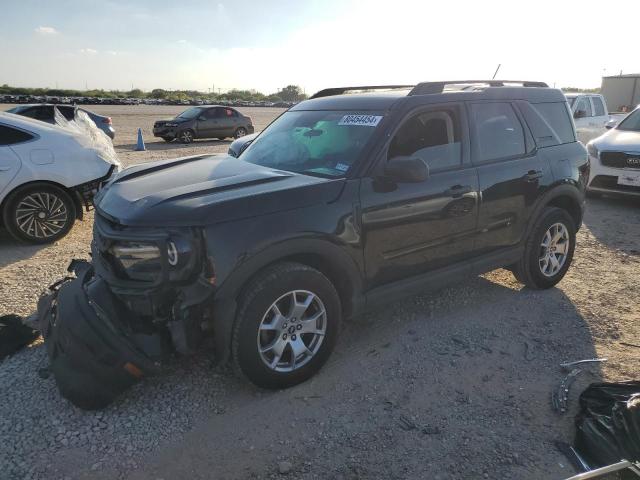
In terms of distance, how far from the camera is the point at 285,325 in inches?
124

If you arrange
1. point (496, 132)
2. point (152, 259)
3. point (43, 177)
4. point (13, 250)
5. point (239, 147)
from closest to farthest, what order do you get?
point (152, 259), point (496, 132), point (239, 147), point (13, 250), point (43, 177)

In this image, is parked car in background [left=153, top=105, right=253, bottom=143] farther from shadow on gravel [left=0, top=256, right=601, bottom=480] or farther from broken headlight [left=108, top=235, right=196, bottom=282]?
broken headlight [left=108, top=235, right=196, bottom=282]

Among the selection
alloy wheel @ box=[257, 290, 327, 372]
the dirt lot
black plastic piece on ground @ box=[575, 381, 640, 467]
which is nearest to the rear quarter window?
the dirt lot

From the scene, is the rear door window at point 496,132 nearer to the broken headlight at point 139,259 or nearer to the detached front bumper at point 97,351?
the broken headlight at point 139,259

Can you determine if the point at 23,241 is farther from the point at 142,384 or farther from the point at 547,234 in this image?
the point at 547,234

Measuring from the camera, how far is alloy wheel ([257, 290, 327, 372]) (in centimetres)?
312

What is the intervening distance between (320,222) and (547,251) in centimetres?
275

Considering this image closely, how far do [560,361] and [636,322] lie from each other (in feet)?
3.81

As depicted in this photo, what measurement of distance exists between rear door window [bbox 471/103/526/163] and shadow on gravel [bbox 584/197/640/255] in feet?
9.74

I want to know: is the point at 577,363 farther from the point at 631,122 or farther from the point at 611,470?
the point at 631,122

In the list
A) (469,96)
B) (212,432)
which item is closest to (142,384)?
(212,432)

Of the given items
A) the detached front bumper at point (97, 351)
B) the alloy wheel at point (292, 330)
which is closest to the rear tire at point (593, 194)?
the alloy wheel at point (292, 330)

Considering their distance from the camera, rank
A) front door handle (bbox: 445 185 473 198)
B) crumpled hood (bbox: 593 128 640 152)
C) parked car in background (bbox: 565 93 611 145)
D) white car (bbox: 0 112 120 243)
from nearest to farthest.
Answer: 1. front door handle (bbox: 445 185 473 198)
2. white car (bbox: 0 112 120 243)
3. crumpled hood (bbox: 593 128 640 152)
4. parked car in background (bbox: 565 93 611 145)

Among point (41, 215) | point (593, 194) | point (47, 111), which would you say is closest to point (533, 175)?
point (41, 215)
